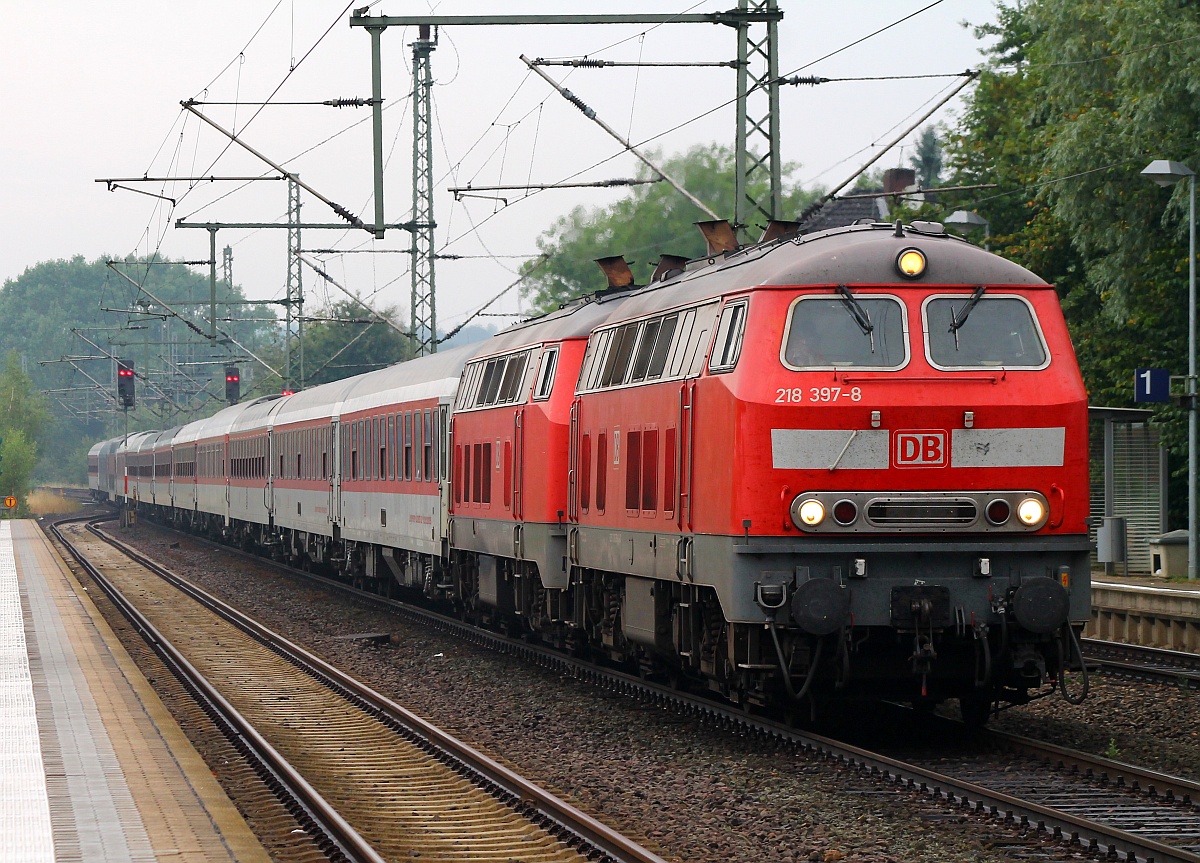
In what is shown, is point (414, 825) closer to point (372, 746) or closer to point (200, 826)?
point (200, 826)

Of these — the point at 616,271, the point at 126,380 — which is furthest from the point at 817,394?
the point at 126,380

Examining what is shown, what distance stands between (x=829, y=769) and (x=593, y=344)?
20.5 feet

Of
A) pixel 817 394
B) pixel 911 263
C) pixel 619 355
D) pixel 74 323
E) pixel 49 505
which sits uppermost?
pixel 74 323

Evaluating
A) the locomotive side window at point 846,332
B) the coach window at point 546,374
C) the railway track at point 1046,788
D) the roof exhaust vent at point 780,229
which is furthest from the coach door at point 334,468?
the locomotive side window at point 846,332

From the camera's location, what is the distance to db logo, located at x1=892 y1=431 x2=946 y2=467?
1191 cm

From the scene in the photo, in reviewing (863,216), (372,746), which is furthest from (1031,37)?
(372,746)

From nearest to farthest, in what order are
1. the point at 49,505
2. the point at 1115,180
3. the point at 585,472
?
the point at 585,472, the point at 1115,180, the point at 49,505

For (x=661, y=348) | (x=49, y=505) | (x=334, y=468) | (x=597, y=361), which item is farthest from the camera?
(x=49, y=505)

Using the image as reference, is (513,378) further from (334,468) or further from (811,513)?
(334,468)

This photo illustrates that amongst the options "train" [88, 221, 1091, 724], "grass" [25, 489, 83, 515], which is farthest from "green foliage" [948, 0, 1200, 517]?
"grass" [25, 489, 83, 515]

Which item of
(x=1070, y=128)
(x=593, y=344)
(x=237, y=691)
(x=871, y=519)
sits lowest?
(x=237, y=691)

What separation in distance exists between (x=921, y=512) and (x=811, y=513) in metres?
0.78

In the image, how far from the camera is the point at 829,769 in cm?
1159

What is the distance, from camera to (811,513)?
1178 centimetres
